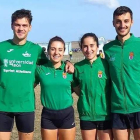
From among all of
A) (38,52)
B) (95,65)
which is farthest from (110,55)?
(38,52)

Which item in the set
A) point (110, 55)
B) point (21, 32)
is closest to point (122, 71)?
point (110, 55)

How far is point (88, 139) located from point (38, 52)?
1599 mm

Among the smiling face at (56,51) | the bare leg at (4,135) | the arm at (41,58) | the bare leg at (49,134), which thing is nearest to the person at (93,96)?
the smiling face at (56,51)

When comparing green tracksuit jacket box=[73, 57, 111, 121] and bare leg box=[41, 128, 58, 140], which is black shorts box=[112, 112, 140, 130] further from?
bare leg box=[41, 128, 58, 140]

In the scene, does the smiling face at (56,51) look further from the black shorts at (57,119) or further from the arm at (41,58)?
the black shorts at (57,119)

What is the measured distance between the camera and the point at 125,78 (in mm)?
5750

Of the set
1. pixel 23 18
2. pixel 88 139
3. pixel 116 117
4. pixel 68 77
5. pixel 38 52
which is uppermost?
pixel 23 18

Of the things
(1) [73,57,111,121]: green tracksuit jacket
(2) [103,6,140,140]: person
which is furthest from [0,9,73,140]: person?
(2) [103,6,140,140]: person

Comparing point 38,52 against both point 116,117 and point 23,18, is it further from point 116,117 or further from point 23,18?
point 116,117

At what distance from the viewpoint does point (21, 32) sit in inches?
228

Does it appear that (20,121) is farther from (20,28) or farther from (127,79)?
(127,79)

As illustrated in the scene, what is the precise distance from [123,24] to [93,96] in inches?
47.8

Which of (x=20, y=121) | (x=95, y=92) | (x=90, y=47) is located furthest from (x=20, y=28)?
(x=95, y=92)

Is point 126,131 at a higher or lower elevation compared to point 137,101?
lower
